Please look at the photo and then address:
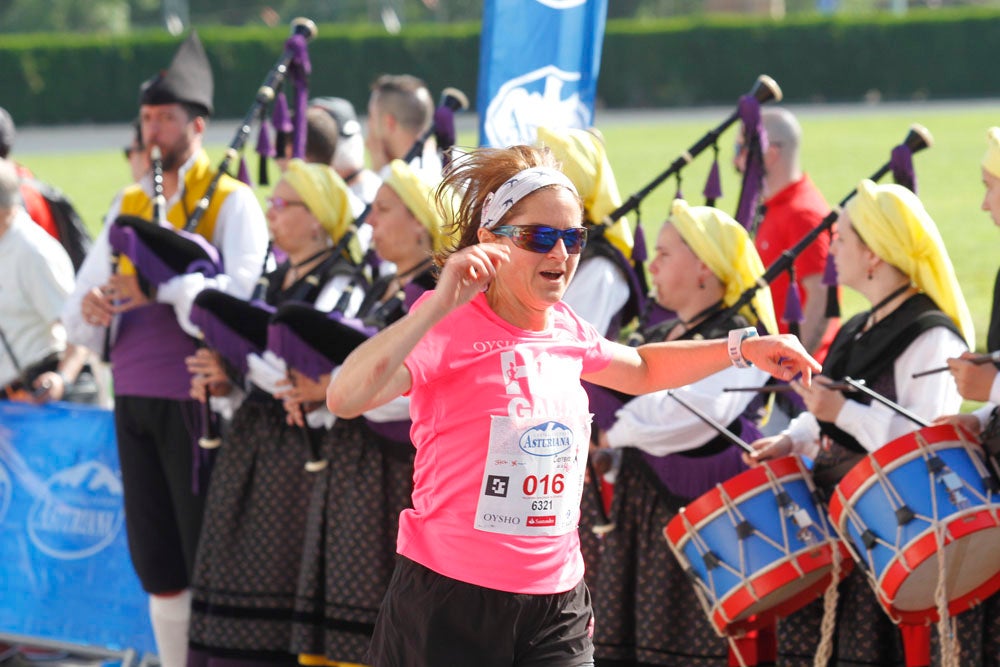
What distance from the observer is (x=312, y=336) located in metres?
5.04

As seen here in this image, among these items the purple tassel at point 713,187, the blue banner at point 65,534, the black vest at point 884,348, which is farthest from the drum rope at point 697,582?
the blue banner at point 65,534

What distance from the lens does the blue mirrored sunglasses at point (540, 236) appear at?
3.08 metres

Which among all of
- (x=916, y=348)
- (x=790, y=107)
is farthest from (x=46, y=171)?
(x=916, y=348)

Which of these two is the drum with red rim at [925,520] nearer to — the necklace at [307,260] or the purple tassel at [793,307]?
the purple tassel at [793,307]

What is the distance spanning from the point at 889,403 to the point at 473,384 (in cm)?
143

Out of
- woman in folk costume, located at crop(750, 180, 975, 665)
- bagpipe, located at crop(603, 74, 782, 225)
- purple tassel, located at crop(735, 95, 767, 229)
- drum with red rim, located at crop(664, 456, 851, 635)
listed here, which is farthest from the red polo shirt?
drum with red rim, located at crop(664, 456, 851, 635)

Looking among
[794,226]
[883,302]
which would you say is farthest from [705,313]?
[794,226]

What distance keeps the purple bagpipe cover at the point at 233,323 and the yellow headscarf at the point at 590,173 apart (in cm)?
115

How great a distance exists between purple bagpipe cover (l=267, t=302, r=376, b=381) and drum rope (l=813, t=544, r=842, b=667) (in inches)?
65.3

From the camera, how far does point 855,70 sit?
116 feet

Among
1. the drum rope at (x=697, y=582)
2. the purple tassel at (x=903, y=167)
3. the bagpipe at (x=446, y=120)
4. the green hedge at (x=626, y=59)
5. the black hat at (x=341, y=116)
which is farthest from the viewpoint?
the green hedge at (x=626, y=59)

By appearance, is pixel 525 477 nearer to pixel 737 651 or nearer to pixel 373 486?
pixel 737 651

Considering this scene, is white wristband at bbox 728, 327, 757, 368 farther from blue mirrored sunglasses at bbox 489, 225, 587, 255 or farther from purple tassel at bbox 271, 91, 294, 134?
purple tassel at bbox 271, 91, 294, 134

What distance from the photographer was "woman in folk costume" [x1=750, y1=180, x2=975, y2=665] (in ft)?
14.0
